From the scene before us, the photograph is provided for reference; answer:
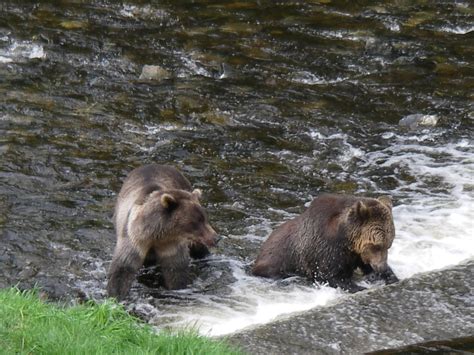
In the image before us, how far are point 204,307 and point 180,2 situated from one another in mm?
9963

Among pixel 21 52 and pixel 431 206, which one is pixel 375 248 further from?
pixel 21 52

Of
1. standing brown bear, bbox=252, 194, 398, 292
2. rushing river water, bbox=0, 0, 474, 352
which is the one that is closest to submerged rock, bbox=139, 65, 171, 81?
rushing river water, bbox=0, 0, 474, 352

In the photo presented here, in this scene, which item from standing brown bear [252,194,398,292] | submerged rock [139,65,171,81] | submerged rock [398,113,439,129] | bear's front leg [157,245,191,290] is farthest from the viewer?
submerged rock [139,65,171,81]

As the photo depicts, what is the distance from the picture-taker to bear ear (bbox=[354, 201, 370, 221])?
9.20 m

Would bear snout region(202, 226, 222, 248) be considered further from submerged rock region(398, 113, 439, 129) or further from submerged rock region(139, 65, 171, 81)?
submerged rock region(139, 65, 171, 81)

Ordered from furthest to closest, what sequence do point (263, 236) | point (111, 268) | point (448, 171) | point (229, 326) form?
point (448, 171), point (263, 236), point (111, 268), point (229, 326)

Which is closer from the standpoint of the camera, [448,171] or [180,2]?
[448,171]

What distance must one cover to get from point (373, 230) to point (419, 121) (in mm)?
4550

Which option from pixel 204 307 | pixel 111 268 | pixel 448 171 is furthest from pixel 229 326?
pixel 448 171

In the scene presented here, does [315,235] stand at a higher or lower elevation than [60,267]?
higher

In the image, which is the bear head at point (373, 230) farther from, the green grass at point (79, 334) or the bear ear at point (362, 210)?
the green grass at point (79, 334)

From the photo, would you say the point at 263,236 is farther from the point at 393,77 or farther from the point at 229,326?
the point at 393,77

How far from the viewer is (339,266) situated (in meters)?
9.45

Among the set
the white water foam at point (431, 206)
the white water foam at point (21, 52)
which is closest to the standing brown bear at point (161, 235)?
the white water foam at point (431, 206)
